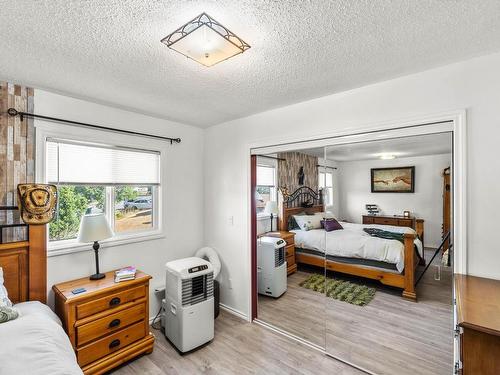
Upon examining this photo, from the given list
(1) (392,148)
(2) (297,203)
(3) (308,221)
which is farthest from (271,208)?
(1) (392,148)

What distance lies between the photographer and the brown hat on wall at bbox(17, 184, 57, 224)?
2.01 meters

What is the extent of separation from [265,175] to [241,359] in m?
1.87

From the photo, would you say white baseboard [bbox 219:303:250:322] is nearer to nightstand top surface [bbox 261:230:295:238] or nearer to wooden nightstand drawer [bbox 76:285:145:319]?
nightstand top surface [bbox 261:230:295:238]

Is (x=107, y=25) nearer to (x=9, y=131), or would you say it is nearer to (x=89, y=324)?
(x=9, y=131)

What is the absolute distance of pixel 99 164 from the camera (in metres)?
2.59

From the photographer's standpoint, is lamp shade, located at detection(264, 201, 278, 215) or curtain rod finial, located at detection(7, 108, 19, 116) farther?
lamp shade, located at detection(264, 201, 278, 215)

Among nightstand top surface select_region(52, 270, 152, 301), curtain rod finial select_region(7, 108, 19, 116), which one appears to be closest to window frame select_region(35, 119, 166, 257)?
curtain rod finial select_region(7, 108, 19, 116)

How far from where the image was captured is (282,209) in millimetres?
2869

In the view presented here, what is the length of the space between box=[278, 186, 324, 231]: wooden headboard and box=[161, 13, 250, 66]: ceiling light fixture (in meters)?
1.59

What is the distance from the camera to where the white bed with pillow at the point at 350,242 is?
2.34 meters

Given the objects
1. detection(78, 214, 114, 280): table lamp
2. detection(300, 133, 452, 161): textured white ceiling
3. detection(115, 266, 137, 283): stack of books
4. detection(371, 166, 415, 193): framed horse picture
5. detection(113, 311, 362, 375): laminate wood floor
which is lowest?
detection(113, 311, 362, 375): laminate wood floor

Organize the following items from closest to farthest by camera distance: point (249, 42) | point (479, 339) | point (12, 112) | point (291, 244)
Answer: point (479, 339) → point (249, 42) → point (12, 112) → point (291, 244)

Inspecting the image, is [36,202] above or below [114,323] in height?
above

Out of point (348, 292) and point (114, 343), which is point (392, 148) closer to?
point (348, 292)
